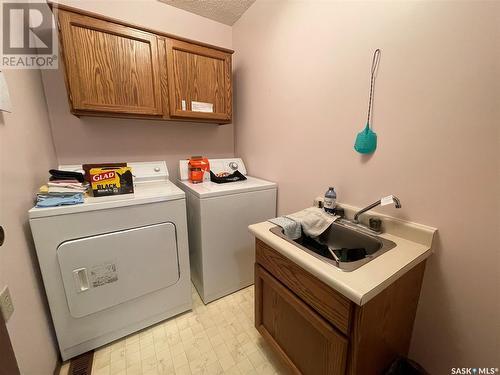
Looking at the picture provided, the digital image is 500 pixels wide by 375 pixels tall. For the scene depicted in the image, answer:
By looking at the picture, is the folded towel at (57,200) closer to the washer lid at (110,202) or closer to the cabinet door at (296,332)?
the washer lid at (110,202)

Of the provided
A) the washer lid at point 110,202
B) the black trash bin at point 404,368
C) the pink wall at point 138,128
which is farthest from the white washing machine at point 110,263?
the black trash bin at point 404,368

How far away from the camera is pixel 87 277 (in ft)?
4.18

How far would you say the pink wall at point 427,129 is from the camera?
852 millimetres

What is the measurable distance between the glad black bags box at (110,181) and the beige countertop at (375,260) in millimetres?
922

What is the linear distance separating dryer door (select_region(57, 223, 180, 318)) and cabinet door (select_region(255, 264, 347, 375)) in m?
0.71

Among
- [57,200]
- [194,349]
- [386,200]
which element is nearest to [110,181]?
[57,200]

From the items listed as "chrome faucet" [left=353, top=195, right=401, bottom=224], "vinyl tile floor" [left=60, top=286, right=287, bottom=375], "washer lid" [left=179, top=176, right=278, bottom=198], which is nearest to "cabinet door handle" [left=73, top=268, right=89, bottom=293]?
"vinyl tile floor" [left=60, top=286, right=287, bottom=375]

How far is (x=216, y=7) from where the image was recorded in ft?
6.46

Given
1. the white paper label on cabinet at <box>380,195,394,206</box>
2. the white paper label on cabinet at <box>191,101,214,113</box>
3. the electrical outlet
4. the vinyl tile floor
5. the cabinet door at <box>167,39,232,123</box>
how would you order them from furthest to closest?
the white paper label on cabinet at <box>191,101,214,113</box>, the cabinet door at <box>167,39,232,123</box>, the vinyl tile floor, the white paper label on cabinet at <box>380,195,394,206</box>, the electrical outlet

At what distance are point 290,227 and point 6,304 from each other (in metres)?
1.34

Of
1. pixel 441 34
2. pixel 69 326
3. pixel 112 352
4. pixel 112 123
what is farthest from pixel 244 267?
pixel 441 34

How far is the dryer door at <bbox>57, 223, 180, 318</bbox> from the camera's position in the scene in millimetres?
1240

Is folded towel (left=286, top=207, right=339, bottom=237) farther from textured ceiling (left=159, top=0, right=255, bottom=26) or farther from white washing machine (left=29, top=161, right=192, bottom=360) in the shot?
textured ceiling (left=159, top=0, right=255, bottom=26)

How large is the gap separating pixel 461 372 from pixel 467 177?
37.4 inches
